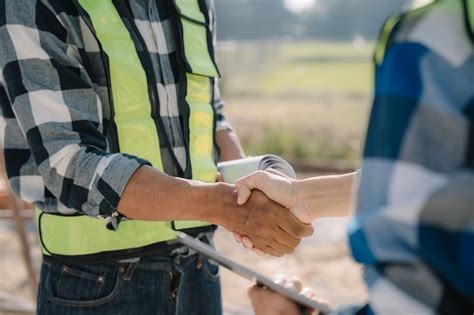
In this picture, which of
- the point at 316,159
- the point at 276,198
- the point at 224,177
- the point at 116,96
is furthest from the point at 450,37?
the point at 316,159

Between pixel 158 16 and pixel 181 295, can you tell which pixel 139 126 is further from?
pixel 181 295

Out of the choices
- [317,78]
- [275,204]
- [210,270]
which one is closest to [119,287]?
[210,270]

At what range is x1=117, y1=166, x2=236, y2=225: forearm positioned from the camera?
4.89 ft

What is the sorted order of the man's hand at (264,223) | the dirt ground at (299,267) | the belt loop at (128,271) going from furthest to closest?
the dirt ground at (299,267) < the belt loop at (128,271) < the man's hand at (264,223)

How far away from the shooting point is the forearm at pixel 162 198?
4.89 ft

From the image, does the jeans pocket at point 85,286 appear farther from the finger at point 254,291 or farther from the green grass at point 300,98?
the green grass at point 300,98

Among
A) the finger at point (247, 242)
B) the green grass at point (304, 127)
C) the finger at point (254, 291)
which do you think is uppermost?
the finger at point (254, 291)

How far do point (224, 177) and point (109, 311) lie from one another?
401 millimetres

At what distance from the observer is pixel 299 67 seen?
73.6ft

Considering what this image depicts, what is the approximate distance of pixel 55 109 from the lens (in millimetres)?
1502

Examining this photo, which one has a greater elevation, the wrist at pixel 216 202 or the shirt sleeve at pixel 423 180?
the shirt sleeve at pixel 423 180

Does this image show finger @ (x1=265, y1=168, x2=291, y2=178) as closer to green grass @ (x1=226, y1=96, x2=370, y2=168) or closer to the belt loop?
the belt loop

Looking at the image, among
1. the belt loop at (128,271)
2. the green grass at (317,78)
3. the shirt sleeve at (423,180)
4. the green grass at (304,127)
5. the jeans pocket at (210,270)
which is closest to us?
the shirt sleeve at (423,180)

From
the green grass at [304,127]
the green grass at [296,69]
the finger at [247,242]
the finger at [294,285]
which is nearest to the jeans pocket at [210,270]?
the finger at [247,242]
